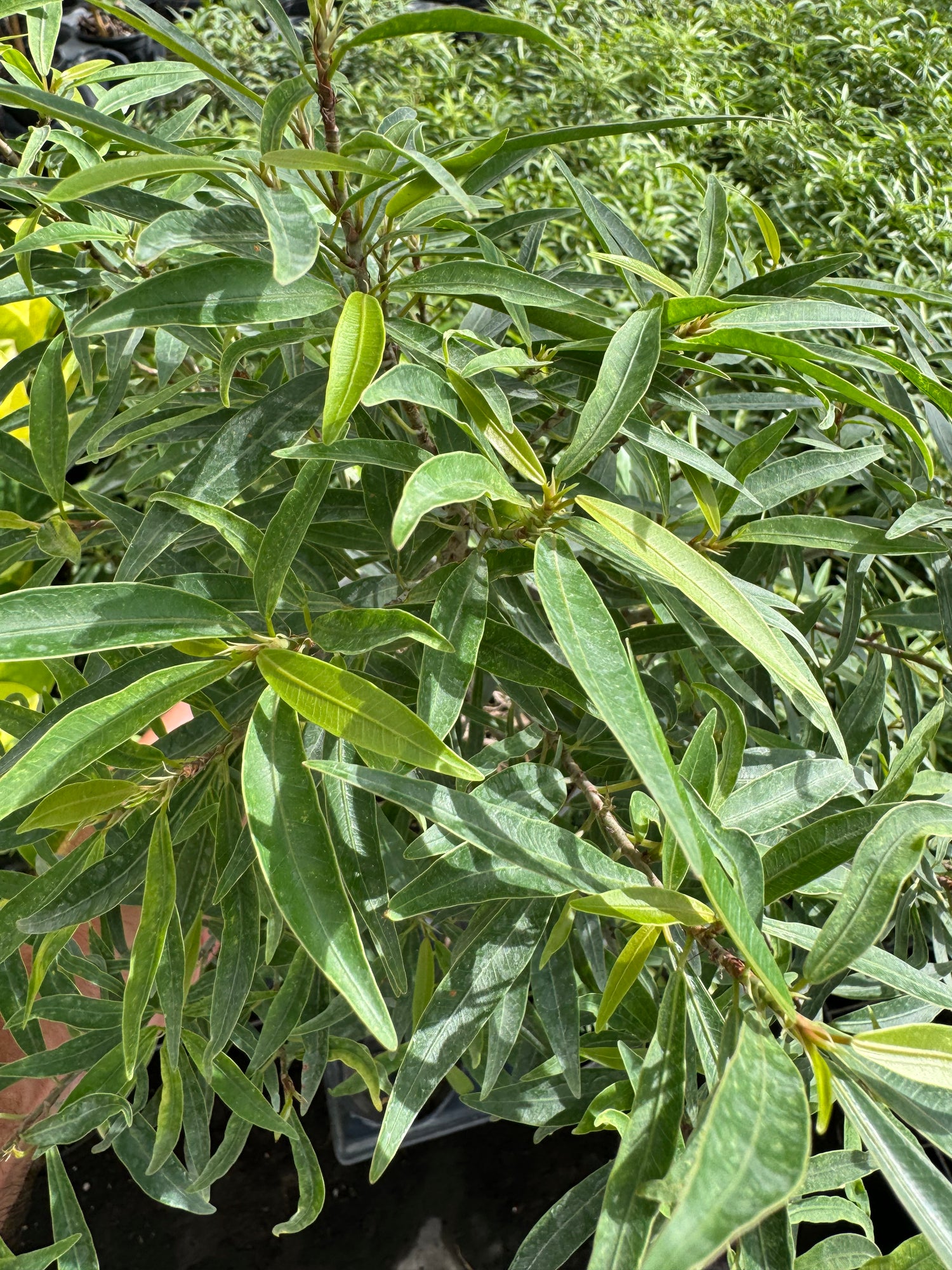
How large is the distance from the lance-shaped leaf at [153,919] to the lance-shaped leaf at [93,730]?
0.08m

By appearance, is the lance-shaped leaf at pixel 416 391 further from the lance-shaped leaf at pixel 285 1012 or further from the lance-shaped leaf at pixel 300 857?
the lance-shaped leaf at pixel 285 1012

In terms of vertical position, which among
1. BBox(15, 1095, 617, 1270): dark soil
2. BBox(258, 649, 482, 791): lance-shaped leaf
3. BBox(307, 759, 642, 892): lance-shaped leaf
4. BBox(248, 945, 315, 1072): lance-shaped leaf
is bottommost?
BBox(15, 1095, 617, 1270): dark soil

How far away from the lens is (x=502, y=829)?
1.27ft

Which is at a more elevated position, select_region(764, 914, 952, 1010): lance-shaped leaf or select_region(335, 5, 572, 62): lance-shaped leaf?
select_region(335, 5, 572, 62): lance-shaped leaf

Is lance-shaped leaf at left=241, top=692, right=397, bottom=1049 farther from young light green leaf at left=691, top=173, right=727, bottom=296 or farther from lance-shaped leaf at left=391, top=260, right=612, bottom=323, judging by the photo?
young light green leaf at left=691, top=173, right=727, bottom=296

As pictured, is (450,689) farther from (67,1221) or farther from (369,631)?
(67,1221)

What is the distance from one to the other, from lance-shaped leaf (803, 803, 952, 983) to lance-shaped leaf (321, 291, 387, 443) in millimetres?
279

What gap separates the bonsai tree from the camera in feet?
1.18

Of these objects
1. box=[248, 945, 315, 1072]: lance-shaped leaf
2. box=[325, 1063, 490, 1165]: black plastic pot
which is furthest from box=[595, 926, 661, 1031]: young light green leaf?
box=[325, 1063, 490, 1165]: black plastic pot

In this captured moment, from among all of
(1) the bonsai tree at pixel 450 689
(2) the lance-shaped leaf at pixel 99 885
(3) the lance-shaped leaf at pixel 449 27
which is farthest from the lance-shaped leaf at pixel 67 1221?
(3) the lance-shaped leaf at pixel 449 27

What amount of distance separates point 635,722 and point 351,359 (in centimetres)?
21

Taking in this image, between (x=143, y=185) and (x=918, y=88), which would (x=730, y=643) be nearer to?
(x=143, y=185)

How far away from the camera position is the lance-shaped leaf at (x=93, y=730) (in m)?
0.35

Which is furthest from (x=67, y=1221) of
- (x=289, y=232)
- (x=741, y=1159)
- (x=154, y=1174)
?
(x=289, y=232)
